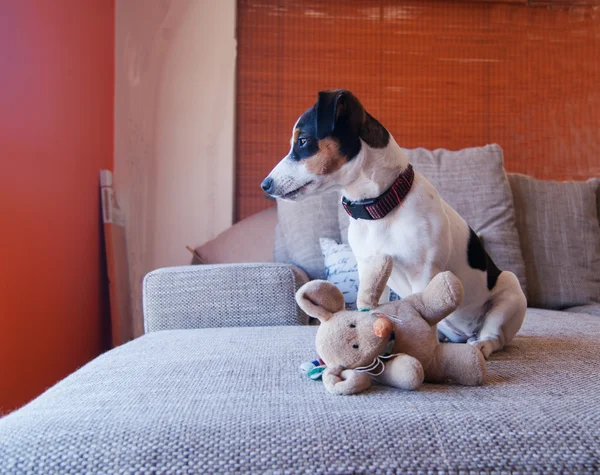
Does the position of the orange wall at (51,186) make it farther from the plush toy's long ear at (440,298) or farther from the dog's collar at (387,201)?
the plush toy's long ear at (440,298)

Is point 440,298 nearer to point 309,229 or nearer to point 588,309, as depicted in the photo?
point 309,229

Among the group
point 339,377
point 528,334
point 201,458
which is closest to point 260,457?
point 201,458

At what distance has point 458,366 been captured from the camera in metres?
0.84

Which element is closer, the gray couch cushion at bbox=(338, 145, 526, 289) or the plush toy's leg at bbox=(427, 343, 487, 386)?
the plush toy's leg at bbox=(427, 343, 487, 386)

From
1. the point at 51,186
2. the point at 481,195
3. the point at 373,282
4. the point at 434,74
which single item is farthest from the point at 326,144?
the point at 434,74

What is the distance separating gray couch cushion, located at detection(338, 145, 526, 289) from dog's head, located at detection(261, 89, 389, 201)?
80 cm

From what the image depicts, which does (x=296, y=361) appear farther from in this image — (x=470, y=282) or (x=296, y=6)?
(x=296, y=6)

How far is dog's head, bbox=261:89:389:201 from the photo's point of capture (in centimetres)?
104

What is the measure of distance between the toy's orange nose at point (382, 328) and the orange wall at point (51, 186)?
1.21 meters

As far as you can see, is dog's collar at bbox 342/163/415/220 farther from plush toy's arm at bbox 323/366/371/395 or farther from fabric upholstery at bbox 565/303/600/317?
fabric upholstery at bbox 565/303/600/317

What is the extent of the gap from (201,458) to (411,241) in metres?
0.62

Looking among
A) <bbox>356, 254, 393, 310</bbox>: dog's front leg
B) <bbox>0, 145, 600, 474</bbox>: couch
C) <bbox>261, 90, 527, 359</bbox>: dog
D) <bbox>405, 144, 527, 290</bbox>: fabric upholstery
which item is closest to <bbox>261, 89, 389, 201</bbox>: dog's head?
<bbox>261, 90, 527, 359</bbox>: dog

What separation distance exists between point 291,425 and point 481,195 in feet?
4.87

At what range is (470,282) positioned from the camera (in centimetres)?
118
